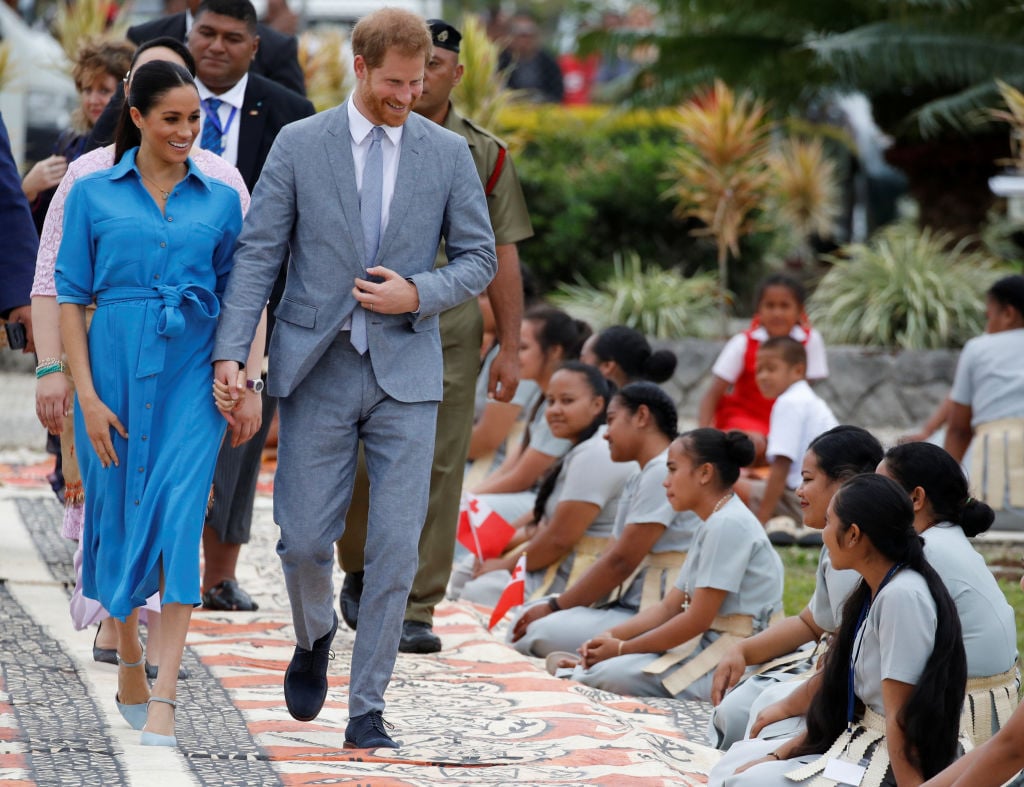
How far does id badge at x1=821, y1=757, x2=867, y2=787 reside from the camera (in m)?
4.13

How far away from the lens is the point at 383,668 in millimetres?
4508

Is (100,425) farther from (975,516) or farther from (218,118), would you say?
(975,516)

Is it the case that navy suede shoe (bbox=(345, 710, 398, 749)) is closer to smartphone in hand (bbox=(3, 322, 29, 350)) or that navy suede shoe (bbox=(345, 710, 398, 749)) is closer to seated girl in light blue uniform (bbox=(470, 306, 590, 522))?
smartphone in hand (bbox=(3, 322, 29, 350))

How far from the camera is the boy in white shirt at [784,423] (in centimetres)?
800

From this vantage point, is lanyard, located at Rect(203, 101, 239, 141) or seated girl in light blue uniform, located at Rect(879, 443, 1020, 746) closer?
seated girl in light blue uniform, located at Rect(879, 443, 1020, 746)

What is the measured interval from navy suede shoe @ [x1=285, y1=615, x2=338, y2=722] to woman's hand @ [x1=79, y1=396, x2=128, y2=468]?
760 millimetres

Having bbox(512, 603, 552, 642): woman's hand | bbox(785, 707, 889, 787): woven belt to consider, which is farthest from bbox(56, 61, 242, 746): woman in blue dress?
bbox(512, 603, 552, 642): woman's hand

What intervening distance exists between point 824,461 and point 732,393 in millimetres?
4370

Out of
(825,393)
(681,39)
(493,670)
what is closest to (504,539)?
(493,670)

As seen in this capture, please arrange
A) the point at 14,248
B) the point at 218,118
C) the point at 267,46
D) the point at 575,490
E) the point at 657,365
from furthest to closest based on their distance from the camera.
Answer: the point at 657,365 → the point at 267,46 → the point at 575,490 → the point at 218,118 → the point at 14,248

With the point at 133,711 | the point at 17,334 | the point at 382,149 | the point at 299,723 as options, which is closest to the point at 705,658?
the point at 299,723

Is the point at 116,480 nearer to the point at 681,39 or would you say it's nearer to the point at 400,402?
the point at 400,402

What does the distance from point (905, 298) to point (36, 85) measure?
8540 millimetres

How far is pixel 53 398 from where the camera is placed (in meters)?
4.67
